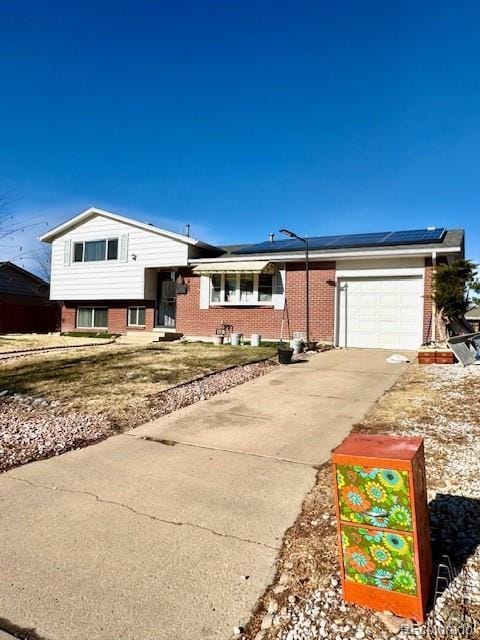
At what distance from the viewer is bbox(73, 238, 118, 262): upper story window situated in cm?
1895

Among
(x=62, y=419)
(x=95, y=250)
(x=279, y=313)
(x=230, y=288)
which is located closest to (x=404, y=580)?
(x=62, y=419)

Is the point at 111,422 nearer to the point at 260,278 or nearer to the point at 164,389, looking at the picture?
the point at 164,389

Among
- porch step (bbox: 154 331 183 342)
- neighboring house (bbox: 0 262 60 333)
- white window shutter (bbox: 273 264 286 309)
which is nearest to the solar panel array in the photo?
white window shutter (bbox: 273 264 286 309)

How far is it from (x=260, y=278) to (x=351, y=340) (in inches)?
159

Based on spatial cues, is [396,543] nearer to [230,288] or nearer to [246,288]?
[246,288]

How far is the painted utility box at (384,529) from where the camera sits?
213cm

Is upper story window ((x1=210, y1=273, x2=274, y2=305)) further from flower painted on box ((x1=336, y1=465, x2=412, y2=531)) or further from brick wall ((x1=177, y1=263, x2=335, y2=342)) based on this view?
flower painted on box ((x1=336, y1=465, x2=412, y2=531))

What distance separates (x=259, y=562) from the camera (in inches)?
104

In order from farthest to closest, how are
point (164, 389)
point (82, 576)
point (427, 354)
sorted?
point (427, 354), point (164, 389), point (82, 576)

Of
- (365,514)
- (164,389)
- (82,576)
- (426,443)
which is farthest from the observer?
(164,389)

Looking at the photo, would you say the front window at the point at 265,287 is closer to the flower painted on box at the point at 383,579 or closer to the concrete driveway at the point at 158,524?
the concrete driveway at the point at 158,524

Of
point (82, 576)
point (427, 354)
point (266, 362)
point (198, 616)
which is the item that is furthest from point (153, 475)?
point (427, 354)

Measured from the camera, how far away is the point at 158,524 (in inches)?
123

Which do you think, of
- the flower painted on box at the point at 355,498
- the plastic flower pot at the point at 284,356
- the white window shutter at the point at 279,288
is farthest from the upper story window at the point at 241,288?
the flower painted on box at the point at 355,498
